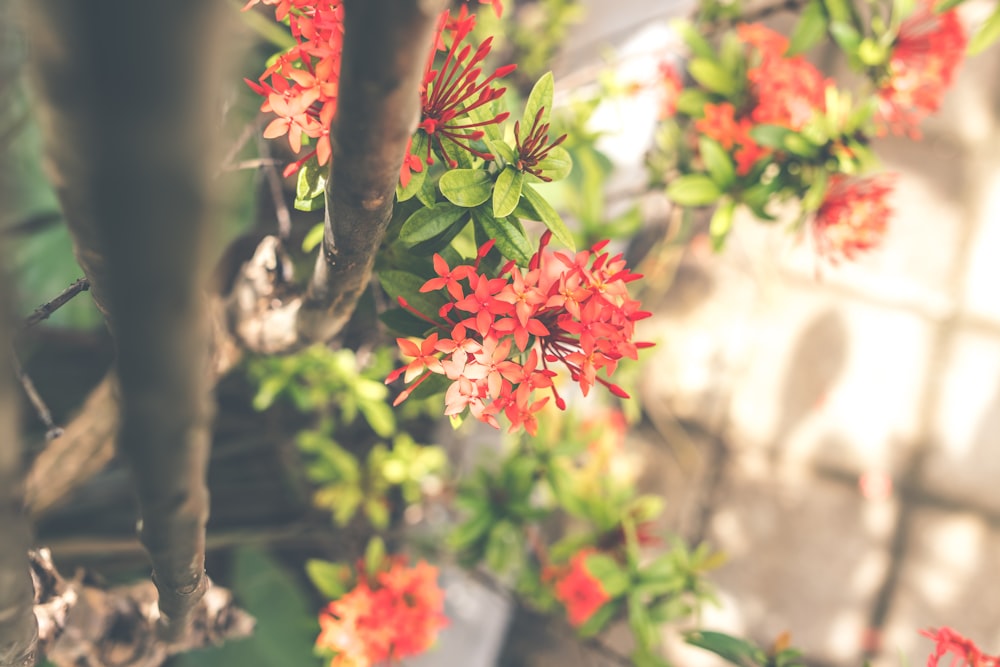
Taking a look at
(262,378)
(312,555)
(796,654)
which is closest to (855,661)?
(796,654)

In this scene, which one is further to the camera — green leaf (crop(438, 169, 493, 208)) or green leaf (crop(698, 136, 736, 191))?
green leaf (crop(698, 136, 736, 191))

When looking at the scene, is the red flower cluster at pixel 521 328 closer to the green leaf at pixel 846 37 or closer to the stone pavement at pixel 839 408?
the green leaf at pixel 846 37

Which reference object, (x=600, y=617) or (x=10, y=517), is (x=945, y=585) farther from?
(x=10, y=517)

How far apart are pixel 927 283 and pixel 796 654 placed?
1.34m

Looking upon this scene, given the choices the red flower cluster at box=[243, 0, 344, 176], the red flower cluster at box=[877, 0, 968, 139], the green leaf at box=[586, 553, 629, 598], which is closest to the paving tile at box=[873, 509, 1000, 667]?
the green leaf at box=[586, 553, 629, 598]

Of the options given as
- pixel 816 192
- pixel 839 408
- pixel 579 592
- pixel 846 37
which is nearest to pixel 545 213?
pixel 816 192

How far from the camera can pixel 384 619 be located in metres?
1.07

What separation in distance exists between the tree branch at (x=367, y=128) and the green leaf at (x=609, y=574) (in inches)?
28.7

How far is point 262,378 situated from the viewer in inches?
47.5

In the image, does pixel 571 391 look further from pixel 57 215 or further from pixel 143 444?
pixel 143 444

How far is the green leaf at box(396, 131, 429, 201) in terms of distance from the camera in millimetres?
593

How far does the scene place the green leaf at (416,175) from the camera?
23.4 inches

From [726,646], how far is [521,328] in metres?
0.61

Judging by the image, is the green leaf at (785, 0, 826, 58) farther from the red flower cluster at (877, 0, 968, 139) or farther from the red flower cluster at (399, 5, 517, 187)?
the red flower cluster at (399, 5, 517, 187)
